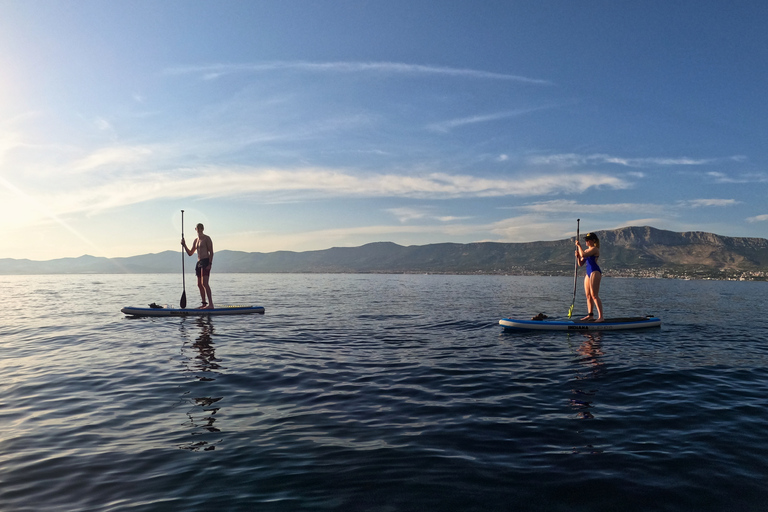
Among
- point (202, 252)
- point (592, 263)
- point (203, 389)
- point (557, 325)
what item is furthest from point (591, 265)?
point (202, 252)

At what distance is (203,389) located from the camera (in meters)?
9.62

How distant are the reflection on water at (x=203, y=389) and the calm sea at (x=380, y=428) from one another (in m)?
0.06

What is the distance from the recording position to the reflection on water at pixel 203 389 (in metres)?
6.85

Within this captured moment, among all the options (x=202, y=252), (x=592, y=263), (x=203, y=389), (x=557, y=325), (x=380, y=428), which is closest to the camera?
(x=380, y=428)

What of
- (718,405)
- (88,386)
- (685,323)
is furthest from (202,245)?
(685,323)

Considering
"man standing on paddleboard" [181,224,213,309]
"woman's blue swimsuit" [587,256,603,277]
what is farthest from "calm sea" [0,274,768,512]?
"man standing on paddleboard" [181,224,213,309]

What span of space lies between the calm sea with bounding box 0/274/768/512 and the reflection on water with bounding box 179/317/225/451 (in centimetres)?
6

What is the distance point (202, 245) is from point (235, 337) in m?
7.78

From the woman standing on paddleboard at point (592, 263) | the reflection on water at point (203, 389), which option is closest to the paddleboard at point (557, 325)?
the woman standing on paddleboard at point (592, 263)

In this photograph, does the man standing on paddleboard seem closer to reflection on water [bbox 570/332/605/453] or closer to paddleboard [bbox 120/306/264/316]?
paddleboard [bbox 120/306/264/316]

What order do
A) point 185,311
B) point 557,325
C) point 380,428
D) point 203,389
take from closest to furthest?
point 380,428
point 203,389
point 557,325
point 185,311

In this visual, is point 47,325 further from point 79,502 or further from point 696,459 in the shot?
point 696,459

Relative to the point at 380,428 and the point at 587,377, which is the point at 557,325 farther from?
the point at 380,428

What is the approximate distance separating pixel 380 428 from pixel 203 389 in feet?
15.8
